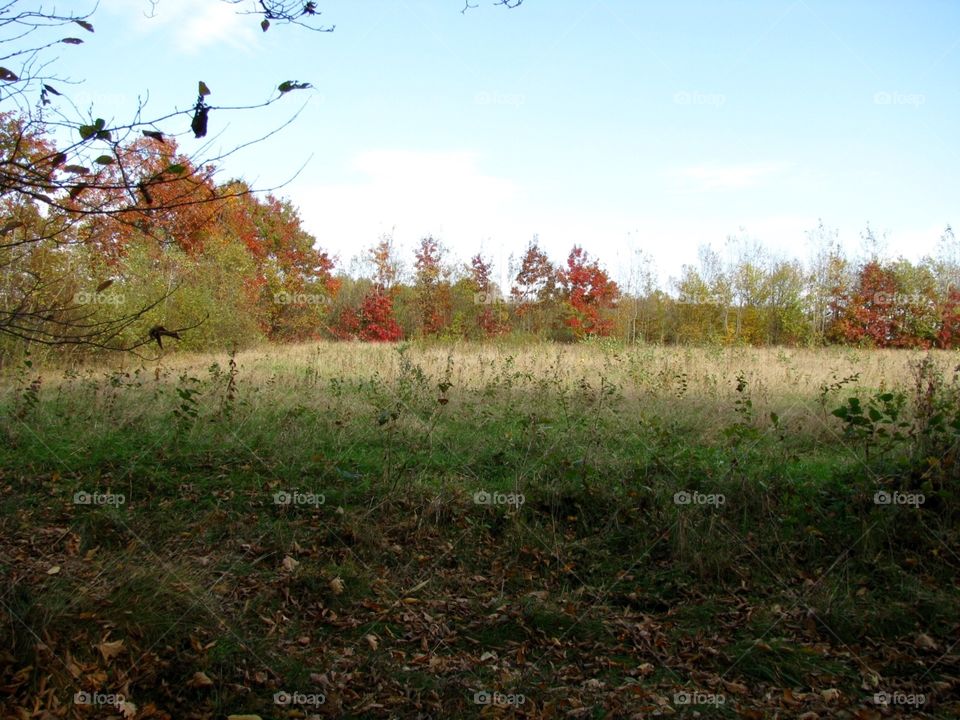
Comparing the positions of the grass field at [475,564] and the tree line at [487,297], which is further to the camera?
the tree line at [487,297]

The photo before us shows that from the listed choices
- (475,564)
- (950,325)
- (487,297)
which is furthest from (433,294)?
(475,564)

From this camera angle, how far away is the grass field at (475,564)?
3.56 m

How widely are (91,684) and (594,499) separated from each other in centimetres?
385

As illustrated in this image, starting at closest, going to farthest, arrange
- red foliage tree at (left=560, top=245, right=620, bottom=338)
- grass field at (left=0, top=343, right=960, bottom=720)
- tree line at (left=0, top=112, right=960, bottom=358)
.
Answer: grass field at (left=0, top=343, right=960, bottom=720)
tree line at (left=0, top=112, right=960, bottom=358)
red foliage tree at (left=560, top=245, right=620, bottom=338)

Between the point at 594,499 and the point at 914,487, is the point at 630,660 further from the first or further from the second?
the point at 914,487

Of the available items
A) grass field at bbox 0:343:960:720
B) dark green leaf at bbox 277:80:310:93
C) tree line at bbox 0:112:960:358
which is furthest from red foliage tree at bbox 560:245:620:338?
dark green leaf at bbox 277:80:310:93

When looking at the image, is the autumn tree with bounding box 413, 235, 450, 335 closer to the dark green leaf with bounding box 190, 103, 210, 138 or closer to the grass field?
the grass field

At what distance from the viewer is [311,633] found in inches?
167

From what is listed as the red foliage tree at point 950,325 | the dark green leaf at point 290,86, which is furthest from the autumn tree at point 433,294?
the dark green leaf at point 290,86

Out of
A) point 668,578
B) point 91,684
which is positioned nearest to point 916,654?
point 668,578

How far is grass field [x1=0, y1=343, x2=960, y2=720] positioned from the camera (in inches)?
140

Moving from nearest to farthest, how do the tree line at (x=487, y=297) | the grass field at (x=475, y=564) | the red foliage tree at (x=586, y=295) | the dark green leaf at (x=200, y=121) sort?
the dark green leaf at (x=200, y=121) → the grass field at (x=475, y=564) → the tree line at (x=487, y=297) → the red foliage tree at (x=586, y=295)

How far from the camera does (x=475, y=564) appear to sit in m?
5.22

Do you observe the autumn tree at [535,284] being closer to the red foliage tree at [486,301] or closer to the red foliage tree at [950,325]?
the red foliage tree at [486,301]
